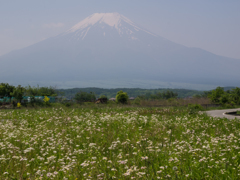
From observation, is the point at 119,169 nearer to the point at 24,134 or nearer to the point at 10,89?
the point at 24,134

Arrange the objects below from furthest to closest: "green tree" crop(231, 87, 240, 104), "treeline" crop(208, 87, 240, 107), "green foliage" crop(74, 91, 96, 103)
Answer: "green foliage" crop(74, 91, 96, 103), "green tree" crop(231, 87, 240, 104), "treeline" crop(208, 87, 240, 107)

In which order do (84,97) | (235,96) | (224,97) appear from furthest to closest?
(84,97) → (235,96) → (224,97)

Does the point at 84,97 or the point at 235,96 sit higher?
the point at 235,96

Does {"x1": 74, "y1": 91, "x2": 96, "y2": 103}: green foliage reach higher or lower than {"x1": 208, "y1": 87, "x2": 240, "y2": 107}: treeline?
lower

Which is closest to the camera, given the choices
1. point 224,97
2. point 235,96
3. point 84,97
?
point 224,97

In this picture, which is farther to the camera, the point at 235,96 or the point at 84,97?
the point at 84,97

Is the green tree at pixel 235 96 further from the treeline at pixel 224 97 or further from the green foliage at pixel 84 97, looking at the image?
the green foliage at pixel 84 97

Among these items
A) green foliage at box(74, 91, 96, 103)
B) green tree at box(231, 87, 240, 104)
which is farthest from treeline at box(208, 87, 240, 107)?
green foliage at box(74, 91, 96, 103)

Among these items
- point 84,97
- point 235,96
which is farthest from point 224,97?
point 84,97

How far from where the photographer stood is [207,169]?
423cm

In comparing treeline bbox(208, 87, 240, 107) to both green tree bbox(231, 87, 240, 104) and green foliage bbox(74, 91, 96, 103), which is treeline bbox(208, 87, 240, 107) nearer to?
green tree bbox(231, 87, 240, 104)

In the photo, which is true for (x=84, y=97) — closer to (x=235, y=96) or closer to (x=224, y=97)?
(x=224, y=97)

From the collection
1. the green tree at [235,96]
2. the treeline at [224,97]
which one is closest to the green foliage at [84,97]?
the treeline at [224,97]

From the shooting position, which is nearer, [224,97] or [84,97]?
[224,97]
